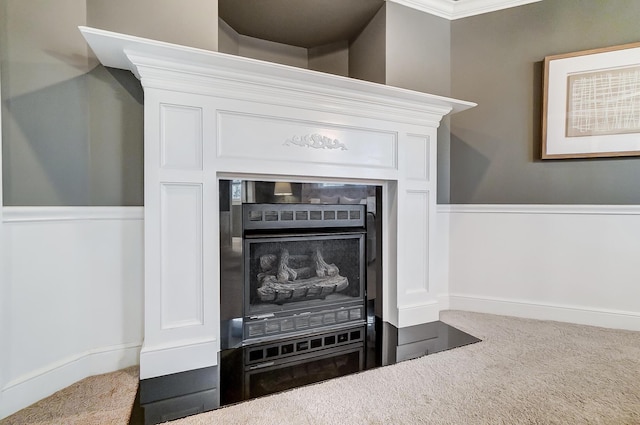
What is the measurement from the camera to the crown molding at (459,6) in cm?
241

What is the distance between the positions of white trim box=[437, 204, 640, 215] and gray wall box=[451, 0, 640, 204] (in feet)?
0.13

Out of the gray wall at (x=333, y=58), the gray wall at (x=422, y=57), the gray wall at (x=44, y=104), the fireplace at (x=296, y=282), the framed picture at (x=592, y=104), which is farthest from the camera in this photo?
the gray wall at (x=333, y=58)

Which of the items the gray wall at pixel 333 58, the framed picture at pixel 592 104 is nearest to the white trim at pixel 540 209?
the framed picture at pixel 592 104

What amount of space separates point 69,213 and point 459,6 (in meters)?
3.04

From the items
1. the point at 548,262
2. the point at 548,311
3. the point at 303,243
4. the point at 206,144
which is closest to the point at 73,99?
the point at 206,144

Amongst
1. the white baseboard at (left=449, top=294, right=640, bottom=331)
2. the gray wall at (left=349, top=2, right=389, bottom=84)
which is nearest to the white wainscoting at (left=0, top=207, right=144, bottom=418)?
the gray wall at (left=349, top=2, right=389, bottom=84)

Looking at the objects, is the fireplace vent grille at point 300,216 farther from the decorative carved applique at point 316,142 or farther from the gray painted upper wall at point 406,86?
the gray painted upper wall at point 406,86

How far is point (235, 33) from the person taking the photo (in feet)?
8.41

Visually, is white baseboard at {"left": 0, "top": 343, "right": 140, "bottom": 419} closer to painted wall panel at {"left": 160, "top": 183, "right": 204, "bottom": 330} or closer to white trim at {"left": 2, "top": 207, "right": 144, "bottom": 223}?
painted wall panel at {"left": 160, "top": 183, "right": 204, "bottom": 330}

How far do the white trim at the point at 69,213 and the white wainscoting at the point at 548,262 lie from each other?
87.8 inches

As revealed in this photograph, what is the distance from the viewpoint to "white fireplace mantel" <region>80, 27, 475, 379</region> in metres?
1.51

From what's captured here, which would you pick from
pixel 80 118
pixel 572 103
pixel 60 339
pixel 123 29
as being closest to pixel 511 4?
pixel 572 103

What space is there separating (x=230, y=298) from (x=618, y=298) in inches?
106

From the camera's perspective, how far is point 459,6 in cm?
250
